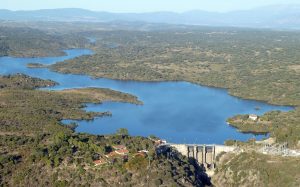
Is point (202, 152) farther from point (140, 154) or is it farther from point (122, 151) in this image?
point (122, 151)

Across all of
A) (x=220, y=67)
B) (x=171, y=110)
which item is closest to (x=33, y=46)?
(x=220, y=67)

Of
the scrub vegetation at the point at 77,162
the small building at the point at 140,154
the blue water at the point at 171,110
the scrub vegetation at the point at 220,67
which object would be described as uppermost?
the small building at the point at 140,154

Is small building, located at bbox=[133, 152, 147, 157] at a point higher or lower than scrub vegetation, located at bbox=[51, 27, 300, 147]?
higher

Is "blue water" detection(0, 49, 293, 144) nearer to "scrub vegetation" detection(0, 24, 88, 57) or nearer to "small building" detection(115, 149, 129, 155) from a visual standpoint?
"small building" detection(115, 149, 129, 155)

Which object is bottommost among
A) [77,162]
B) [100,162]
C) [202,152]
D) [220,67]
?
[220,67]

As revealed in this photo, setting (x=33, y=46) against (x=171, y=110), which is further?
(x=33, y=46)

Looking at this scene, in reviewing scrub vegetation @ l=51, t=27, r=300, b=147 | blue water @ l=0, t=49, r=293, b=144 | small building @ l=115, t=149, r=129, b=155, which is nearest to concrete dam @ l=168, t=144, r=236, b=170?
small building @ l=115, t=149, r=129, b=155

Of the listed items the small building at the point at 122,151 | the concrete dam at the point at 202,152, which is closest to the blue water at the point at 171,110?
the concrete dam at the point at 202,152

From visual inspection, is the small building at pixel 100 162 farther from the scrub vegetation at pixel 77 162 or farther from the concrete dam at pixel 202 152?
the concrete dam at pixel 202 152

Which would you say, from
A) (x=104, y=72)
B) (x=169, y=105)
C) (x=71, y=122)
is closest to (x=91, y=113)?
(x=71, y=122)
